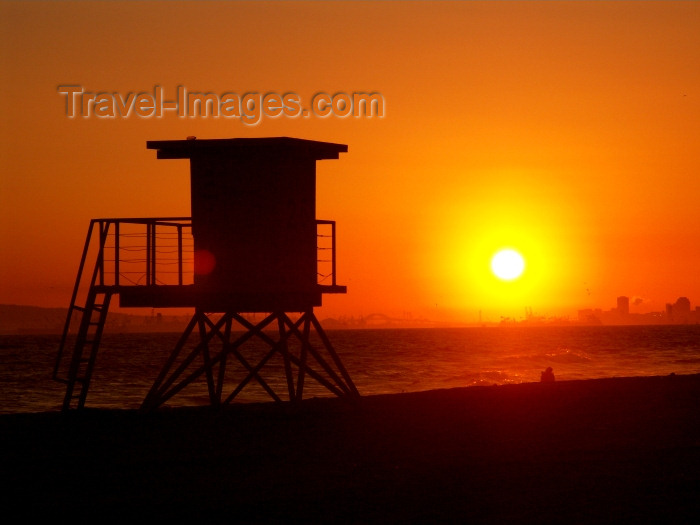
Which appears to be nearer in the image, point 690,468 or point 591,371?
point 690,468

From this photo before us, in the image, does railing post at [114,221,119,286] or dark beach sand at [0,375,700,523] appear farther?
railing post at [114,221,119,286]

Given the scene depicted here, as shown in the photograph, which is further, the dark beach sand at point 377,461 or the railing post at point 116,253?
the railing post at point 116,253

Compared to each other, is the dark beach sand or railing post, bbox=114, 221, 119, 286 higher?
railing post, bbox=114, 221, 119, 286

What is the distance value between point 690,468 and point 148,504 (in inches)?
280

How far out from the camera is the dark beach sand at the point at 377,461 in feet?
39.0

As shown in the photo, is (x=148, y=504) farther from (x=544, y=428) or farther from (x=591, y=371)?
(x=591, y=371)

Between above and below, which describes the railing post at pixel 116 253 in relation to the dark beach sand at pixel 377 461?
above

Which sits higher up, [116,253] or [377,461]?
[116,253]

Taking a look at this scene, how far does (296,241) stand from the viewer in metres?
21.5

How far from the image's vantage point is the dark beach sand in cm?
1190

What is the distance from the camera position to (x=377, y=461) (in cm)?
1505

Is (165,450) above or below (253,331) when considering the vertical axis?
below

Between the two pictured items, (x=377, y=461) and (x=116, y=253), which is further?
(x=116, y=253)

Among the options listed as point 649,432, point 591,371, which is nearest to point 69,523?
point 649,432
